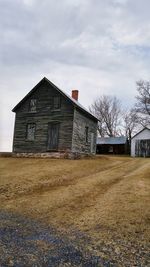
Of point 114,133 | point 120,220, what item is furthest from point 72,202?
point 114,133

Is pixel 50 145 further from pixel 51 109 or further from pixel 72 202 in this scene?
pixel 72 202

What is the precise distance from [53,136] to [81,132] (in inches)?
112

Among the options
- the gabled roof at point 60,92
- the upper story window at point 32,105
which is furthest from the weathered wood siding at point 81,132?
the upper story window at point 32,105

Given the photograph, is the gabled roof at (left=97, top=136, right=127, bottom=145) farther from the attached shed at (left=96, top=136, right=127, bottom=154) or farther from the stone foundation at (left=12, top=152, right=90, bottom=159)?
the stone foundation at (left=12, top=152, right=90, bottom=159)

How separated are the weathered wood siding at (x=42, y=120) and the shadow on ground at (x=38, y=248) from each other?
18.7m

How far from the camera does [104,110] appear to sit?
65562 millimetres

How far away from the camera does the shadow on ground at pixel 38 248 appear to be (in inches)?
220

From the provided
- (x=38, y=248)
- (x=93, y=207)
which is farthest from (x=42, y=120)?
(x=38, y=248)

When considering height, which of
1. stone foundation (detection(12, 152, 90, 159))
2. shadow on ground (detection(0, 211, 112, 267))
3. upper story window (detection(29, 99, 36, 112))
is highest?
upper story window (detection(29, 99, 36, 112))

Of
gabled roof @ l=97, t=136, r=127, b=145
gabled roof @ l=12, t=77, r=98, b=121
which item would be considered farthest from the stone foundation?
gabled roof @ l=97, t=136, r=127, b=145

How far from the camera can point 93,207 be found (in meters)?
9.60

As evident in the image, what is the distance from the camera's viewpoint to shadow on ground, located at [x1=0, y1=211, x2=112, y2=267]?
220 inches

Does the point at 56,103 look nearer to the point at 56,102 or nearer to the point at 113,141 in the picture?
the point at 56,102

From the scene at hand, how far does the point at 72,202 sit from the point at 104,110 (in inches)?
2210
